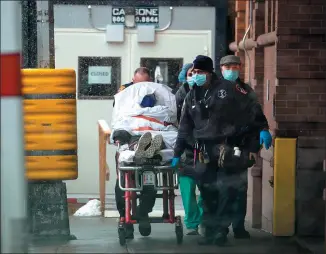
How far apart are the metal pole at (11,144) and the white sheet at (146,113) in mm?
3786

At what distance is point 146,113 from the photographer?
321 inches

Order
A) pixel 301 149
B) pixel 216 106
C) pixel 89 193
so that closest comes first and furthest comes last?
pixel 216 106 → pixel 301 149 → pixel 89 193

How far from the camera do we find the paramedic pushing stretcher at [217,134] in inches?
316

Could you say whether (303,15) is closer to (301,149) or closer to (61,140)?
(301,149)

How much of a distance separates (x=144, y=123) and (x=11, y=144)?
4.05 meters

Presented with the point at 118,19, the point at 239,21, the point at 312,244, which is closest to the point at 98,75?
the point at 118,19

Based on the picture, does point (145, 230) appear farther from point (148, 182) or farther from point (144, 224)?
point (148, 182)

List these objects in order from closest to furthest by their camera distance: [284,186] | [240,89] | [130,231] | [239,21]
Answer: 1. [240,89]
2. [130,231]
3. [284,186]
4. [239,21]

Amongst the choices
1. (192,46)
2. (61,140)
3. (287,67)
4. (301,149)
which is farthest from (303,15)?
(192,46)

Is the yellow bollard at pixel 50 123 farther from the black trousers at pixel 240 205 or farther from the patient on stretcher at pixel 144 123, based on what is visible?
the black trousers at pixel 240 205

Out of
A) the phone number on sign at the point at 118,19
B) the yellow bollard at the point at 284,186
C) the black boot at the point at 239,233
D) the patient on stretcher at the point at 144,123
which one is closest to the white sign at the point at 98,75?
the phone number on sign at the point at 118,19

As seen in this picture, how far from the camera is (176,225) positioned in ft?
26.8

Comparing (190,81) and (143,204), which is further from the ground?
(190,81)

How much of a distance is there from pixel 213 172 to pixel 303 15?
5.86ft
